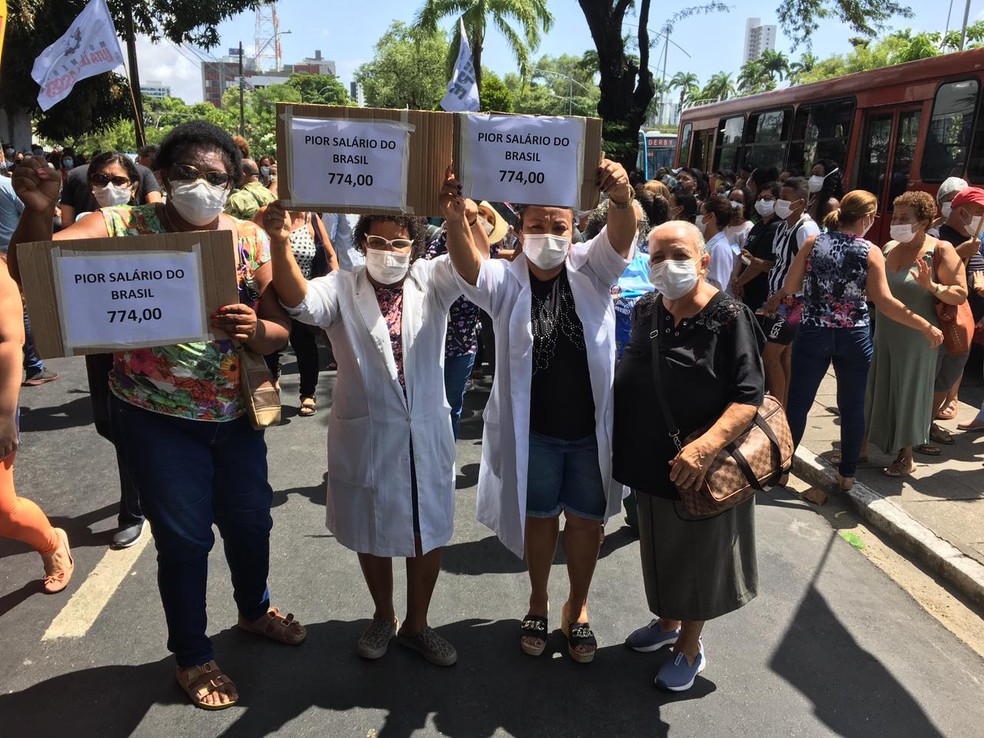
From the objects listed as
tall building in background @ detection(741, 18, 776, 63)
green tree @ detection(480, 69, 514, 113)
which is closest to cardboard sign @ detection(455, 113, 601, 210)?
green tree @ detection(480, 69, 514, 113)

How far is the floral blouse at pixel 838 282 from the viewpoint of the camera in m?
4.07

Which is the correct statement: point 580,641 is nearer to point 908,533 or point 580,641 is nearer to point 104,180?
point 908,533

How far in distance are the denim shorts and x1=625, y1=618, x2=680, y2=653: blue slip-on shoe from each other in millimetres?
585

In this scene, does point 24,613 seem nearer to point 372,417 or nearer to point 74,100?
point 372,417

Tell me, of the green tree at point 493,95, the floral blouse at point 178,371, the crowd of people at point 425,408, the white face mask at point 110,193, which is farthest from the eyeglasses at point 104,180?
the green tree at point 493,95

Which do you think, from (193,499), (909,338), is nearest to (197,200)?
(193,499)

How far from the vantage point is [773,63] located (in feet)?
213

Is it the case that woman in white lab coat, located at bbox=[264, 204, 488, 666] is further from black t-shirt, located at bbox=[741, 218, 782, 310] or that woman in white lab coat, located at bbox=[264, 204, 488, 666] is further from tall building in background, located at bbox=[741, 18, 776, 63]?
tall building in background, located at bbox=[741, 18, 776, 63]

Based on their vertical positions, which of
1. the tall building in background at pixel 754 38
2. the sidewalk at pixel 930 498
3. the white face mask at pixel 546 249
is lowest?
the sidewalk at pixel 930 498

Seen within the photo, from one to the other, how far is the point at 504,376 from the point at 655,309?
0.62 metres

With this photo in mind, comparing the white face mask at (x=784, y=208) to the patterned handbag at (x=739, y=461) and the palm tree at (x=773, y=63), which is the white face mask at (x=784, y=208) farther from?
the palm tree at (x=773, y=63)

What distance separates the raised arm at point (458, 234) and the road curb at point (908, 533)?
9.61ft

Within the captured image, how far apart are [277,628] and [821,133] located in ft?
35.0

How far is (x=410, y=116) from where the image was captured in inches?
88.4
